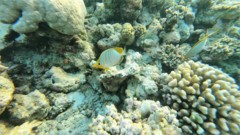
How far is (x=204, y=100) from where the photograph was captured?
240 cm

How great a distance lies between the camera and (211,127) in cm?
224

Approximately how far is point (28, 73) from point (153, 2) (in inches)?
142

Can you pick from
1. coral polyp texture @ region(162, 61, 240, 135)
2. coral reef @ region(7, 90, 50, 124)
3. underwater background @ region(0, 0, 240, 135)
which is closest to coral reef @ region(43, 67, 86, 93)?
underwater background @ region(0, 0, 240, 135)

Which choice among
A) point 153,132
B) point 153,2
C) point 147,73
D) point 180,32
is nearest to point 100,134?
point 153,132

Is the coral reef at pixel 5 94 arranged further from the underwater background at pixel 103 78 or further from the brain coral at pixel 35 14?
the brain coral at pixel 35 14

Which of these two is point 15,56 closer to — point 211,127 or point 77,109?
point 77,109

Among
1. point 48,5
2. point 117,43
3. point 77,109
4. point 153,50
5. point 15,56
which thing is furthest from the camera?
point 153,50

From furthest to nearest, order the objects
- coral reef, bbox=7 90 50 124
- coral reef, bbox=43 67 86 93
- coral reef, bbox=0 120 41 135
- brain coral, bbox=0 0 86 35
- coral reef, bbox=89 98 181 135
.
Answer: coral reef, bbox=43 67 86 93 → brain coral, bbox=0 0 86 35 → coral reef, bbox=7 90 50 124 → coral reef, bbox=0 120 41 135 → coral reef, bbox=89 98 181 135

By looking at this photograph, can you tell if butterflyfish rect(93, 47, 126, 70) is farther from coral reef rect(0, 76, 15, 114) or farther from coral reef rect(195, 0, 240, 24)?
coral reef rect(195, 0, 240, 24)

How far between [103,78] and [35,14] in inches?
62.6

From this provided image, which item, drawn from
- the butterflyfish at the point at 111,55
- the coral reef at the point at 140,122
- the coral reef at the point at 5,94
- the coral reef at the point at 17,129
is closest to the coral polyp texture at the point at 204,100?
the coral reef at the point at 140,122

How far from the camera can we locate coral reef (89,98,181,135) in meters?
2.11

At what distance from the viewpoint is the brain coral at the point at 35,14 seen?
101 inches

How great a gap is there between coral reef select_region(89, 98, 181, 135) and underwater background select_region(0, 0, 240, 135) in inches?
0.5
